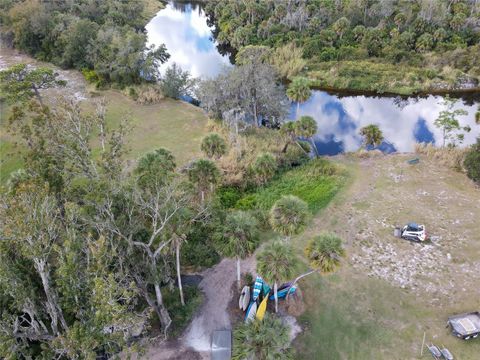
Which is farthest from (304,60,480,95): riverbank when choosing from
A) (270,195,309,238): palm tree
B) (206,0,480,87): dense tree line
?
(270,195,309,238): palm tree

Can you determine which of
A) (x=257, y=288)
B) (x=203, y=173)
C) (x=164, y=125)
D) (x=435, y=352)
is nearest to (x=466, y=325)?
(x=435, y=352)

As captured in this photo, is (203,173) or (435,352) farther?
(203,173)

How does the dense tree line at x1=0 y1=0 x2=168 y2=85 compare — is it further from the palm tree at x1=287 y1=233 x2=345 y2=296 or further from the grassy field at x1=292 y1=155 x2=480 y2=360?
the palm tree at x1=287 y1=233 x2=345 y2=296

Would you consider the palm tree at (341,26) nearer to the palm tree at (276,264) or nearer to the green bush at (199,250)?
the green bush at (199,250)

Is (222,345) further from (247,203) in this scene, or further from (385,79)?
(385,79)

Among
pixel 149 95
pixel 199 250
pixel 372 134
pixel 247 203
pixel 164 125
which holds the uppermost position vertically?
pixel 149 95

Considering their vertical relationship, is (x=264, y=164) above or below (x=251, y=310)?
above

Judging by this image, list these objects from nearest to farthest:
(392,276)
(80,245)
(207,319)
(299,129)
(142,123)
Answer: (80,245) → (207,319) → (392,276) → (299,129) → (142,123)
